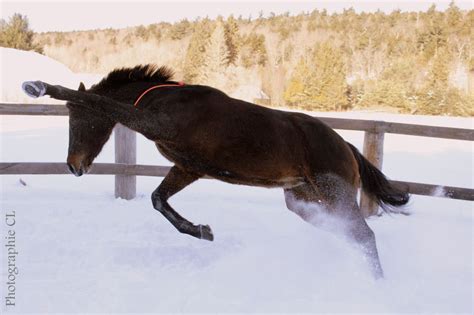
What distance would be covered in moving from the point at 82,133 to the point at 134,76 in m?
0.57

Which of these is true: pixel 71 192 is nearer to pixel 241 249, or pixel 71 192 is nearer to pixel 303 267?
pixel 241 249

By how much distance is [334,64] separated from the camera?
73.9 ft

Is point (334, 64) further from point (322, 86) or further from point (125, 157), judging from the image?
point (125, 157)

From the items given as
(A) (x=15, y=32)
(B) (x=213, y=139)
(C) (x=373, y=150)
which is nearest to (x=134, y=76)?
(B) (x=213, y=139)

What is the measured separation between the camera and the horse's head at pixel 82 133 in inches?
130

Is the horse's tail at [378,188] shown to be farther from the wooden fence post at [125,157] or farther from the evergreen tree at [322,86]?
the evergreen tree at [322,86]

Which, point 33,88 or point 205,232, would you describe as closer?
point 33,88

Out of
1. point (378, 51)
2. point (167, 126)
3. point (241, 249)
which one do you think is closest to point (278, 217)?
point (241, 249)

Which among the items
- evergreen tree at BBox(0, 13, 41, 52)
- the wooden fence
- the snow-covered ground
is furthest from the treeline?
the snow-covered ground

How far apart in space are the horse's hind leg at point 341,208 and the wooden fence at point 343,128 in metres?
1.66

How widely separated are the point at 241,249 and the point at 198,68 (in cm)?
2328

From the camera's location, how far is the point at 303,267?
364 centimetres

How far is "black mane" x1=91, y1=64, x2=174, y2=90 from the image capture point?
3.54 m

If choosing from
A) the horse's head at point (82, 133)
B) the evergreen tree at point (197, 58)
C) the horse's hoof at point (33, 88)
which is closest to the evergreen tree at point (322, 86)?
the evergreen tree at point (197, 58)
